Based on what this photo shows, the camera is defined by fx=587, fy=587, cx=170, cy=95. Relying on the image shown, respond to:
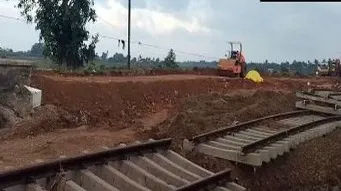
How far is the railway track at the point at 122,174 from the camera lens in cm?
690

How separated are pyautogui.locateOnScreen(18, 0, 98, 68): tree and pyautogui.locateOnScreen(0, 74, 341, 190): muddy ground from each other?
12.2 metres

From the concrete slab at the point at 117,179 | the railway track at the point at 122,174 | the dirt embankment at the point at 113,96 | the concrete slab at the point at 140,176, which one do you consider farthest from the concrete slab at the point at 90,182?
the dirt embankment at the point at 113,96

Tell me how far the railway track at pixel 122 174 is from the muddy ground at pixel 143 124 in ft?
4.33

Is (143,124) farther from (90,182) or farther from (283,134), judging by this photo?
(90,182)

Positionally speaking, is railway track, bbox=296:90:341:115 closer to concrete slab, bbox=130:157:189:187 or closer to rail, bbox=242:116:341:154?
rail, bbox=242:116:341:154

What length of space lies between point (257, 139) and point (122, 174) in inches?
215

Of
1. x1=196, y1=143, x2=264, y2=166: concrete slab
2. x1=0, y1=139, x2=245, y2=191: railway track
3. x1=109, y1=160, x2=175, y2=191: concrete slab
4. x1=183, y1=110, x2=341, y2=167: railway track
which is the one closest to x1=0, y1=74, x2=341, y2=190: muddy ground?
x1=196, y1=143, x2=264, y2=166: concrete slab

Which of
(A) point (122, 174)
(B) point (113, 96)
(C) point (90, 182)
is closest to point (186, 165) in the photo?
(A) point (122, 174)

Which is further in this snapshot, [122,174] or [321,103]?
[321,103]

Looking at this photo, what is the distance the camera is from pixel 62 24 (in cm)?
3412

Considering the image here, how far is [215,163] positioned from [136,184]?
4.07m

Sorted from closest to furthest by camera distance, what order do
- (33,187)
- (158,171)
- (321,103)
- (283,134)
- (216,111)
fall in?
(33,187) → (158,171) → (283,134) → (216,111) → (321,103)

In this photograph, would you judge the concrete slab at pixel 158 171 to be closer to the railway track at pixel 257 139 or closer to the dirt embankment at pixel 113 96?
the railway track at pixel 257 139

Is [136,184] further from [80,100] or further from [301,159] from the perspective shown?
[80,100]
